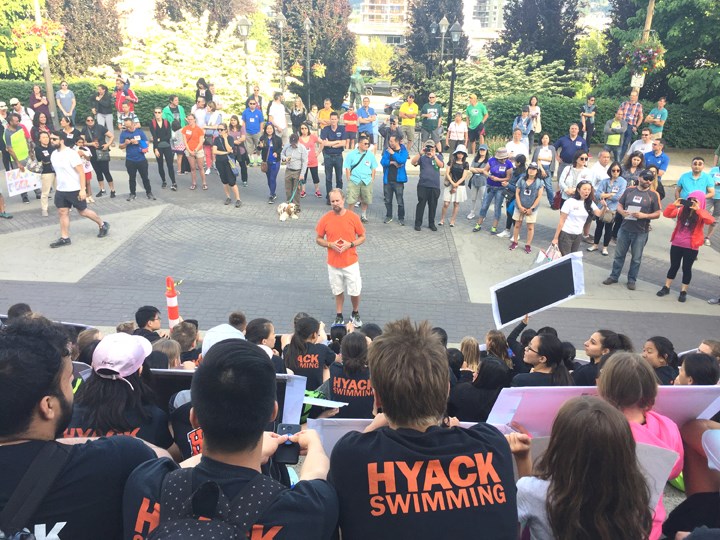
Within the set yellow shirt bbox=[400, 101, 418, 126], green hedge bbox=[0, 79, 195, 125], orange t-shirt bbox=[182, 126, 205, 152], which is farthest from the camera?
green hedge bbox=[0, 79, 195, 125]

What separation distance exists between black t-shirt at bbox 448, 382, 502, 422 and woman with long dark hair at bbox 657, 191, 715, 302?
6134 mm

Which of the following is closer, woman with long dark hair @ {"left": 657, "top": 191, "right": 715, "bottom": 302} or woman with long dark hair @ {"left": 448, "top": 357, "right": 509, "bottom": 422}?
woman with long dark hair @ {"left": 448, "top": 357, "right": 509, "bottom": 422}

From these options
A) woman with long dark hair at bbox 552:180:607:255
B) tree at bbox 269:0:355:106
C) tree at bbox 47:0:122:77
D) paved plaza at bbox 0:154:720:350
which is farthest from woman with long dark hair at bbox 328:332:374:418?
tree at bbox 47:0:122:77

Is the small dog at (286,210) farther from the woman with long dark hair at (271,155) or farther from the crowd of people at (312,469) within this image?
the crowd of people at (312,469)

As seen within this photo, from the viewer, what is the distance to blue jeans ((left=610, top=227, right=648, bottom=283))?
959cm

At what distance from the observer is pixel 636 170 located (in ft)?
36.7

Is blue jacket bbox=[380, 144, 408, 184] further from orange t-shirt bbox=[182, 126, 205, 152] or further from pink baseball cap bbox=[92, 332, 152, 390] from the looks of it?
pink baseball cap bbox=[92, 332, 152, 390]

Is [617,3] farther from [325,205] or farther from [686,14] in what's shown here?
[325,205]

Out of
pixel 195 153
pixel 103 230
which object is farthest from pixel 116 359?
pixel 195 153

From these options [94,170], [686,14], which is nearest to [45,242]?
[94,170]

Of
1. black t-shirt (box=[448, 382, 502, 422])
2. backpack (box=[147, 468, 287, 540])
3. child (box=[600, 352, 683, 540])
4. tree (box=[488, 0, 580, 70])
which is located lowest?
black t-shirt (box=[448, 382, 502, 422])

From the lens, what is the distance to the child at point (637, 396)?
3.03 m

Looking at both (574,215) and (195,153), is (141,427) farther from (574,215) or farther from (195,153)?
(195,153)

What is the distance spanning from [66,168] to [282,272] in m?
4.26
